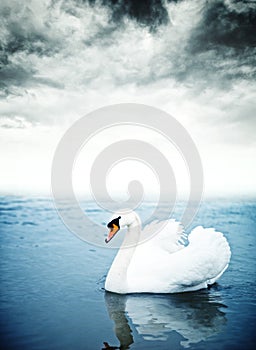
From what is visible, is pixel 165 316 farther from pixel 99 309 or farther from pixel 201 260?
pixel 201 260

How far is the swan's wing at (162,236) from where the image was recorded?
23.4 ft

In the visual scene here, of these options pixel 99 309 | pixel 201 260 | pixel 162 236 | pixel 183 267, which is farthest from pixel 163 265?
pixel 99 309

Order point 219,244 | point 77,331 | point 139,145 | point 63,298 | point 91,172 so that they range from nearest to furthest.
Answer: point 77,331 < point 63,298 < point 219,244 < point 91,172 < point 139,145

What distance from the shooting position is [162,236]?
7199mm

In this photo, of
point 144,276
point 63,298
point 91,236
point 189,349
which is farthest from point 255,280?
point 91,236

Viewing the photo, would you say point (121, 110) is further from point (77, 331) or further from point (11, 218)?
point (77, 331)

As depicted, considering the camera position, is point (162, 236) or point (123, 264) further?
point (162, 236)

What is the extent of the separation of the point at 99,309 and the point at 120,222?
1.47 m

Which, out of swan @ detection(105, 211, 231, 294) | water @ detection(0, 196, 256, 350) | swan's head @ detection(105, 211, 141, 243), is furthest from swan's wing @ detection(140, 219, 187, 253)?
water @ detection(0, 196, 256, 350)

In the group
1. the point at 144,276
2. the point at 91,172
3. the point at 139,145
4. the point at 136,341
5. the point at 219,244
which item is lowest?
the point at 136,341

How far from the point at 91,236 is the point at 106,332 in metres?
6.26

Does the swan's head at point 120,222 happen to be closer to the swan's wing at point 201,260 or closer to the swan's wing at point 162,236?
the swan's wing at point 162,236

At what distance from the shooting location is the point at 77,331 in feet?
15.4

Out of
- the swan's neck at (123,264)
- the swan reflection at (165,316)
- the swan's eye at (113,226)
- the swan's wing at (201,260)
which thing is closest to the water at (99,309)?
the swan reflection at (165,316)
